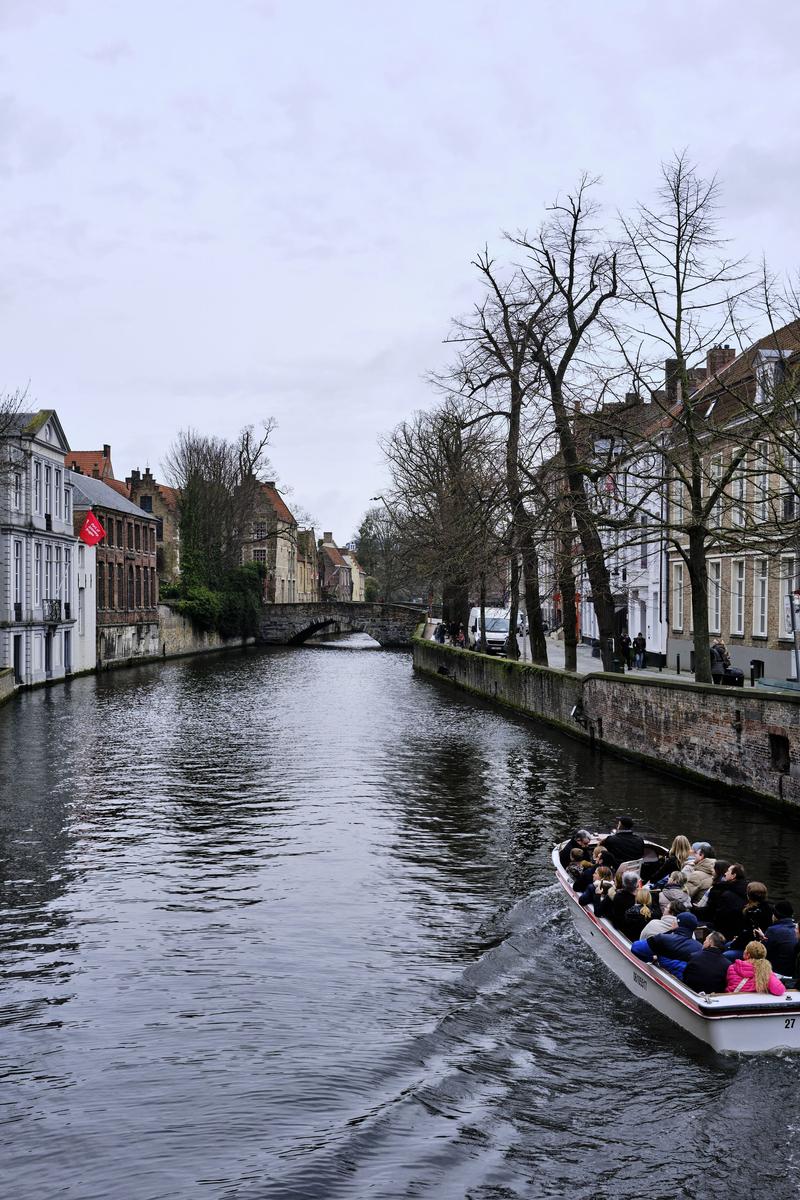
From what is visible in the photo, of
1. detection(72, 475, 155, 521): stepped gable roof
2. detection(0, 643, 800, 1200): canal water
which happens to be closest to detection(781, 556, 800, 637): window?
detection(0, 643, 800, 1200): canal water

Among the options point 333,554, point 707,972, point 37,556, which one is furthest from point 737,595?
point 333,554

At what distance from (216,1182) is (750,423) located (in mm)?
16687

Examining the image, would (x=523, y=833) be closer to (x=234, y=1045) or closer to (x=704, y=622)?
(x=704, y=622)

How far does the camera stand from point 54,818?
63.2 ft

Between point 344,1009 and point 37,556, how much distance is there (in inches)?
1440

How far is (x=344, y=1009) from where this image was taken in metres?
10.9

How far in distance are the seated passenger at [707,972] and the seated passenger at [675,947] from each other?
0.15m

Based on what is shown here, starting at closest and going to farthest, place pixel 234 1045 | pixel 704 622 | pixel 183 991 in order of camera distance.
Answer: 1. pixel 234 1045
2. pixel 183 991
3. pixel 704 622

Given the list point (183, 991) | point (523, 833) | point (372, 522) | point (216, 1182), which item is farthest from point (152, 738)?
point (372, 522)

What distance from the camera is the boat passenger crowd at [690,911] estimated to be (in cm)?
1006

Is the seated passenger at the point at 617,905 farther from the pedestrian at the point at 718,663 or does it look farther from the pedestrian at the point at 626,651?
the pedestrian at the point at 626,651

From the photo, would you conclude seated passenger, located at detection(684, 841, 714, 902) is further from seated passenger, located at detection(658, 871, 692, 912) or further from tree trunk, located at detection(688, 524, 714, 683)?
tree trunk, located at detection(688, 524, 714, 683)

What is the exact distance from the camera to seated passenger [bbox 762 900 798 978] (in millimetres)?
10250

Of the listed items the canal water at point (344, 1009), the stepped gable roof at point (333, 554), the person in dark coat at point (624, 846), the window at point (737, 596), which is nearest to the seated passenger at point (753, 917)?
the canal water at point (344, 1009)
